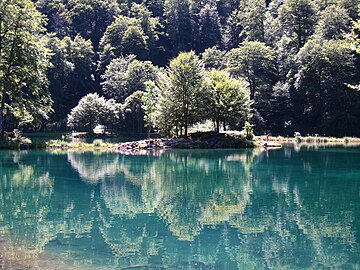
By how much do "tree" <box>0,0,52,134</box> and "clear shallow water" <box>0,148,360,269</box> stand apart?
69.2ft

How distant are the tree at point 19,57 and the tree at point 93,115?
1008 inches

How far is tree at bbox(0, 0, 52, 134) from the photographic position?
1577 inches

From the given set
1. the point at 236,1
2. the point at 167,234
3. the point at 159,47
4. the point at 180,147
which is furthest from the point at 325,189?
the point at 236,1

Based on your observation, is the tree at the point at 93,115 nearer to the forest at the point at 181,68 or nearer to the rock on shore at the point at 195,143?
the forest at the point at 181,68

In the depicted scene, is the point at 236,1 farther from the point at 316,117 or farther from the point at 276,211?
the point at 276,211

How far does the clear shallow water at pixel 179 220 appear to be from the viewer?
855 centimetres

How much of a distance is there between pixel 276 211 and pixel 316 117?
56624mm

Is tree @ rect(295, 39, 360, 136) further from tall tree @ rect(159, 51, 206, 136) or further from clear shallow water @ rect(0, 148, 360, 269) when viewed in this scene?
clear shallow water @ rect(0, 148, 360, 269)

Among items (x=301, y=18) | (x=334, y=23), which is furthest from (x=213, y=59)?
(x=334, y=23)

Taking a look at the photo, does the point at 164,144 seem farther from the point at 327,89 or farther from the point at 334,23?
the point at 334,23

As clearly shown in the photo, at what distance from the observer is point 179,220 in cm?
1190

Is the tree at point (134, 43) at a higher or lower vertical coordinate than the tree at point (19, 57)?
higher

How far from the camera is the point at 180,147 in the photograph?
138 feet

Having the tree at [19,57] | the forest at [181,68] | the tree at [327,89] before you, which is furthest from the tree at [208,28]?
the tree at [19,57]
